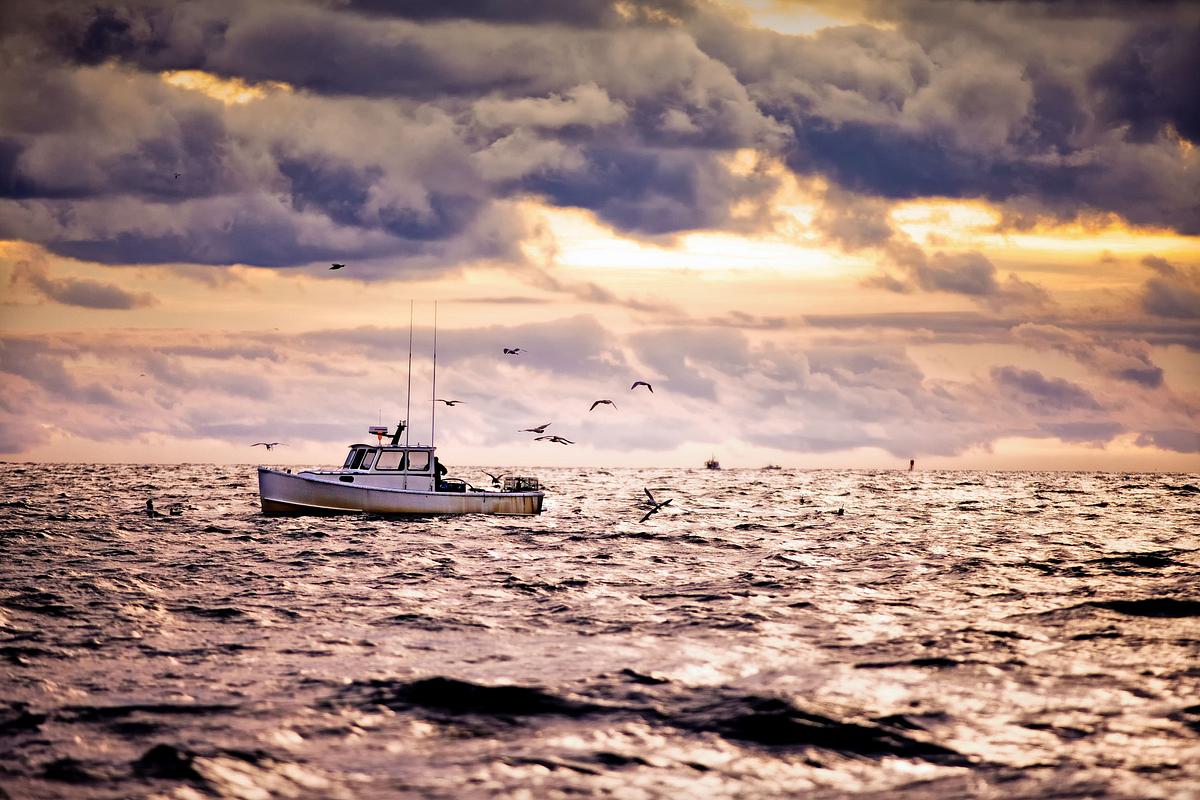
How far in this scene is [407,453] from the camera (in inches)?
1796

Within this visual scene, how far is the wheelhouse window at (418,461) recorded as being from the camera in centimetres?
4559

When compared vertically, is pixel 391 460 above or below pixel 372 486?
above

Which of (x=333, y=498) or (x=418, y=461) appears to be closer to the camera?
(x=333, y=498)

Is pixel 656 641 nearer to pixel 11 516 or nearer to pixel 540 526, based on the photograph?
pixel 540 526

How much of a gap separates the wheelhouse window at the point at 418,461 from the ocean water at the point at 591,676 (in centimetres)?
997

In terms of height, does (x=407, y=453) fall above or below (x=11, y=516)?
above

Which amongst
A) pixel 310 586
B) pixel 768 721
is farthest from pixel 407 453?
pixel 768 721

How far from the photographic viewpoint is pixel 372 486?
1761 inches

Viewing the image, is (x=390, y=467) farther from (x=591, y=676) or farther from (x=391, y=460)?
(x=591, y=676)

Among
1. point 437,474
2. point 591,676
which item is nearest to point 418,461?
point 437,474

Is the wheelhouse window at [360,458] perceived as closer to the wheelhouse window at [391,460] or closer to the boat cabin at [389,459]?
the boat cabin at [389,459]

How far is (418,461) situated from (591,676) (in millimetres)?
30242

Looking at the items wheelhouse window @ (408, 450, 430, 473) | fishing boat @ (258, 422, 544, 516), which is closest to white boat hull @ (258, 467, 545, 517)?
fishing boat @ (258, 422, 544, 516)

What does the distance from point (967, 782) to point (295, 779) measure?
7166 mm
